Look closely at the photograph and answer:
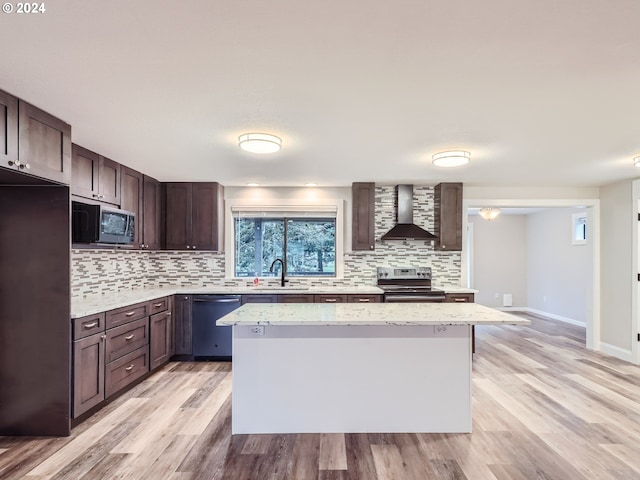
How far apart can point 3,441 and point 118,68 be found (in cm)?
272

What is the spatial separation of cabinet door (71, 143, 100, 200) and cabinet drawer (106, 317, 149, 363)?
1307 millimetres

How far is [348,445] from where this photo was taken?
7.75 feet

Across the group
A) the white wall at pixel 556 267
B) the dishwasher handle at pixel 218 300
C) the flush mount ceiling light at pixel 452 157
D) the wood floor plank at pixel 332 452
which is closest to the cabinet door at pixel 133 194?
the dishwasher handle at pixel 218 300

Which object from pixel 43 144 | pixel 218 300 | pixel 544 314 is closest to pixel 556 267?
pixel 544 314

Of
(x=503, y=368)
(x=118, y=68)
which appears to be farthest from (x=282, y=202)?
(x=503, y=368)

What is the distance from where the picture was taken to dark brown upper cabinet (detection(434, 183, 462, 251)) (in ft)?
15.5

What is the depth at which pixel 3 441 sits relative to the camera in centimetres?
241

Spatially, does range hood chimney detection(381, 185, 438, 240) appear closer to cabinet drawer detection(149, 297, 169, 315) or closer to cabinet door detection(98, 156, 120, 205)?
cabinet drawer detection(149, 297, 169, 315)

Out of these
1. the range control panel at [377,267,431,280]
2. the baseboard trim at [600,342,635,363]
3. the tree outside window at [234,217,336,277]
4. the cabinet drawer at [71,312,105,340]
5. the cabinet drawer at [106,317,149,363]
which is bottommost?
the baseboard trim at [600,342,635,363]

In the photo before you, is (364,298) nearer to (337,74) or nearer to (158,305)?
(158,305)

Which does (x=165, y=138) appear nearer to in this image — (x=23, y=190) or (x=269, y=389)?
(x=23, y=190)

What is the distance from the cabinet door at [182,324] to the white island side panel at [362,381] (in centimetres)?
212

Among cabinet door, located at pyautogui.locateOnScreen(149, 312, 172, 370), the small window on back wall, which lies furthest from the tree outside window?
the small window on back wall

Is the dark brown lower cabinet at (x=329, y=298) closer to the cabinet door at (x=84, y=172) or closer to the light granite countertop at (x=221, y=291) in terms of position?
the light granite countertop at (x=221, y=291)
